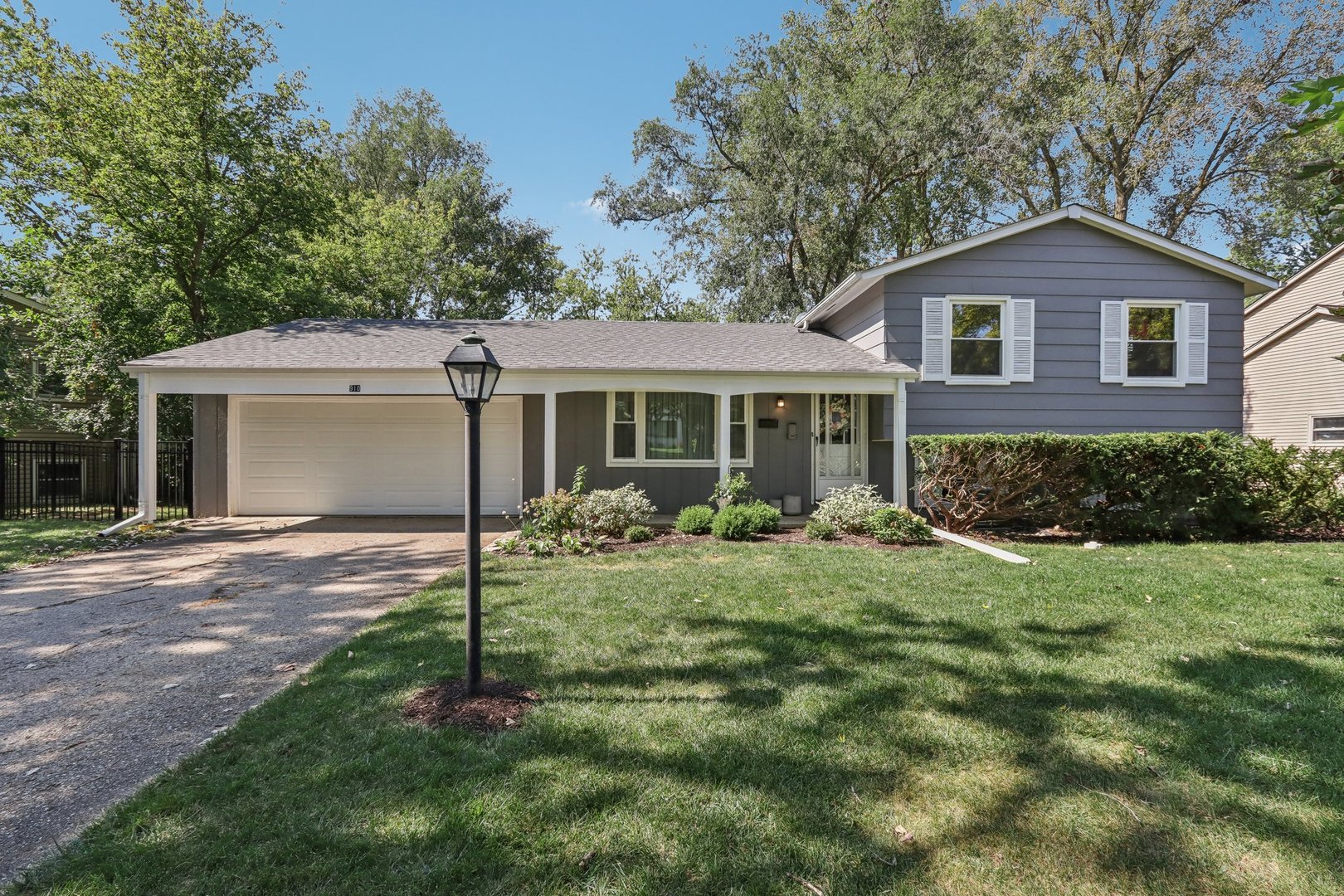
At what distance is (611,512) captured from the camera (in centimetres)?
802

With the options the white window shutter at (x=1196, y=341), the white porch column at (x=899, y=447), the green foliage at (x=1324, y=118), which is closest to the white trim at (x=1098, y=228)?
the white window shutter at (x=1196, y=341)

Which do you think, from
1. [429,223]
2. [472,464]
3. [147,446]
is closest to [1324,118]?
[472,464]

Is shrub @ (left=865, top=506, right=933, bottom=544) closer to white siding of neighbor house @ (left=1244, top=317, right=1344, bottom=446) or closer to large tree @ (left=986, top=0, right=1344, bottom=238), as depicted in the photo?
white siding of neighbor house @ (left=1244, top=317, right=1344, bottom=446)

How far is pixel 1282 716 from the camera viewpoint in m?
2.96

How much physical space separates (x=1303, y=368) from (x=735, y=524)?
48.6 feet

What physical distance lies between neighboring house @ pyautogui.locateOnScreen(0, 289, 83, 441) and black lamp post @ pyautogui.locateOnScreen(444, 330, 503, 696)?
46.6 ft

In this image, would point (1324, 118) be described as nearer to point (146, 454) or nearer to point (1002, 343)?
point (1002, 343)

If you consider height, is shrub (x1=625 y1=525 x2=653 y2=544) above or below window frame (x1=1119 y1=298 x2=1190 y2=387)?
below

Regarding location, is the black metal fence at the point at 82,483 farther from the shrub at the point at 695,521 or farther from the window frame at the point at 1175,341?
the window frame at the point at 1175,341

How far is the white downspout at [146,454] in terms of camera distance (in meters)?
8.60

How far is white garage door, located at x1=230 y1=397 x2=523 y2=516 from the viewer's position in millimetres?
10617

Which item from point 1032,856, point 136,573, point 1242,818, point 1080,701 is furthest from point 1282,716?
point 136,573

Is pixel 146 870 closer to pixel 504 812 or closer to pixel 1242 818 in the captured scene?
pixel 504 812

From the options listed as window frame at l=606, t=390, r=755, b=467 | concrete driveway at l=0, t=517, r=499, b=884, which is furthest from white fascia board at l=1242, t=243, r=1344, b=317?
concrete driveway at l=0, t=517, r=499, b=884
